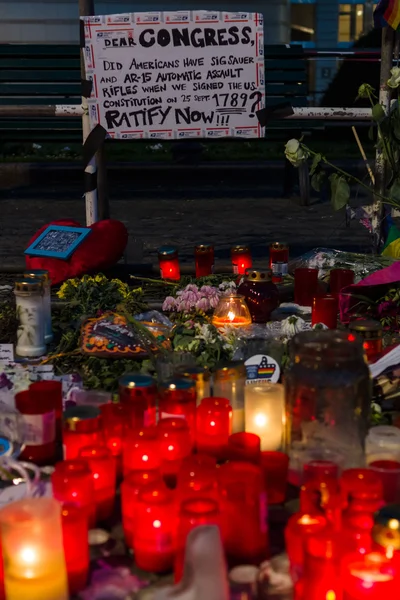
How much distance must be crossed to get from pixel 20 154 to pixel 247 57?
6.91m

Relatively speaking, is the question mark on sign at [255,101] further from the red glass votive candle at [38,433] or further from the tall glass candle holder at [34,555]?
the tall glass candle holder at [34,555]

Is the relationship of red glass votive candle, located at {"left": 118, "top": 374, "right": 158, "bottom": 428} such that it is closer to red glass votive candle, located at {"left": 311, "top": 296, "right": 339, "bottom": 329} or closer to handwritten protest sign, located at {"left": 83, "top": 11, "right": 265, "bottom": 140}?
red glass votive candle, located at {"left": 311, "top": 296, "right": 339, "bottom": 329}

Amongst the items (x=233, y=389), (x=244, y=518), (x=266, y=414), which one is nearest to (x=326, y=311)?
(x=233, y=389)

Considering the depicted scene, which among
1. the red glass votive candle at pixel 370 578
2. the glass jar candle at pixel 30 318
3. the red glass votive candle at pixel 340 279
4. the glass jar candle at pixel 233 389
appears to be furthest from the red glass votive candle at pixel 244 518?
the red glass votive candle at pixel 340 279

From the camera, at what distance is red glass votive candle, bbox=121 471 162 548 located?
7.17 feet

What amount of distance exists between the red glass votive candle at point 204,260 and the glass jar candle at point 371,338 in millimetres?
1672

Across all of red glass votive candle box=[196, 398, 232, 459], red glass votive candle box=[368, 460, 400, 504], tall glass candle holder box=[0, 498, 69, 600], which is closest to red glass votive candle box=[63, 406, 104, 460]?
red glass votive candle box=[196, 398, 232, 459]

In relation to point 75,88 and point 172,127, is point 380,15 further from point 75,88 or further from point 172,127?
point 75,88

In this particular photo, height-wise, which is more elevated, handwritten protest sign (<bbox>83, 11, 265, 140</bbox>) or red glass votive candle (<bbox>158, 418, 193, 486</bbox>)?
handwritten protest sign (<bbox>83, 11, 265, 140</bbox>)

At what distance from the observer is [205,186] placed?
34.6ft

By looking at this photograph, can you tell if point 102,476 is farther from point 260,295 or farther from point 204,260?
point 204,260

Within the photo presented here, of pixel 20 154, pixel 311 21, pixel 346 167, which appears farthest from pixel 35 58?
pixel 311 21

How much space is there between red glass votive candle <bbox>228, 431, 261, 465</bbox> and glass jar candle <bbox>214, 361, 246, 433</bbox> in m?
0.36

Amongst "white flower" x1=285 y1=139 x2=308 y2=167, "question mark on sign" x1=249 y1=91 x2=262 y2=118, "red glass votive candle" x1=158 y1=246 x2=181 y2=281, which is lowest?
"red glass votive candle" x1=158 y1=246 x2=181 y2=281
